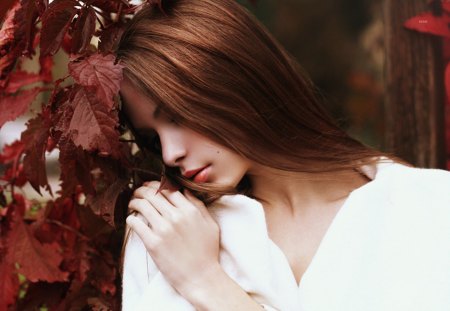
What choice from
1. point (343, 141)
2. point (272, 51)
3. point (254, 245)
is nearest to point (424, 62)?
point (343, 141)

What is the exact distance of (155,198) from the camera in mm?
1371

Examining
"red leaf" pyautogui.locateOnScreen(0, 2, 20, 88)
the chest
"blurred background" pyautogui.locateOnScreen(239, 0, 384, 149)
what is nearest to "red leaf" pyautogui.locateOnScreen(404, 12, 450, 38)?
the chest

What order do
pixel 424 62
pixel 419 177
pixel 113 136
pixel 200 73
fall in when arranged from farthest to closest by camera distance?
1. pixel 424 62
2. pixel 419 177
3. pixel 200 73
4. pixel 113 136

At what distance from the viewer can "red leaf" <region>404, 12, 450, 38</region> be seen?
1.80m

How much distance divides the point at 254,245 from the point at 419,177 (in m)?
0.39

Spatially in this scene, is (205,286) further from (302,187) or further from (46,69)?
(46,69)

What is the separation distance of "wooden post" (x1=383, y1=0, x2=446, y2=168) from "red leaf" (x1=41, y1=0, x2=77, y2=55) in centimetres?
113

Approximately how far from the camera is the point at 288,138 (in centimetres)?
146

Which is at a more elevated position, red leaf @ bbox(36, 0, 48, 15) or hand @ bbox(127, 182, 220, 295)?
red leaf @ bbox(36, 0, 48, 15)

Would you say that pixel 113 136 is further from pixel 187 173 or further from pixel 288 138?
pixel 288 138

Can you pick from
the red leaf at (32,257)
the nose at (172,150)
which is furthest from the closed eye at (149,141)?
the red leaf at (32,257)

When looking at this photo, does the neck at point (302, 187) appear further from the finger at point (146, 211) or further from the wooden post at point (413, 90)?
the wooden post at point (413, 90)

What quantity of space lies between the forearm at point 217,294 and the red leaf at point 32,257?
30 cm

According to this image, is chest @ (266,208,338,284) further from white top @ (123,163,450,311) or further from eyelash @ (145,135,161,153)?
eyelash @ (145,135,161,153)
